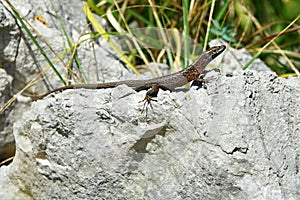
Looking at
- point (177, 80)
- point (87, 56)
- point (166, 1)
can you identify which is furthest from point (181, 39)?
point (177, 80)

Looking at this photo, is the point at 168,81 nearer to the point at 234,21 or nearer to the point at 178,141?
the point at 178,141

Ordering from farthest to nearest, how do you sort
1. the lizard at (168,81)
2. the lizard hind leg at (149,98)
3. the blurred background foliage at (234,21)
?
the blurred background foliage at (234,21), the lizard at (168,81), the lizard hind leg at (149,98)

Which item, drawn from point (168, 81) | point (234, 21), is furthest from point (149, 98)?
point (234, 21)

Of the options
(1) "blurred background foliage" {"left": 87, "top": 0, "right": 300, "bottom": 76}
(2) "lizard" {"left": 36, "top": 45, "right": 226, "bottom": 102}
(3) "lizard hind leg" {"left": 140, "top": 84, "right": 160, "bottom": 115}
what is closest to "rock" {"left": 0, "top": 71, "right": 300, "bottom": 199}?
(3) "lizard hind leg" {"left": 140, "top": 84, "right": 160, "bottom": 115}

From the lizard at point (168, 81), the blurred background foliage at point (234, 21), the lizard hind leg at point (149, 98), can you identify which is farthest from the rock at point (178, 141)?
the blurred background foliage at point (234, 21)

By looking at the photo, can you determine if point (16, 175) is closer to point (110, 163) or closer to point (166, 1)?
point (110, 163)

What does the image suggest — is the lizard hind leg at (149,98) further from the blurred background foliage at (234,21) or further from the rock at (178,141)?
the blurred background foliage at (234,21)
